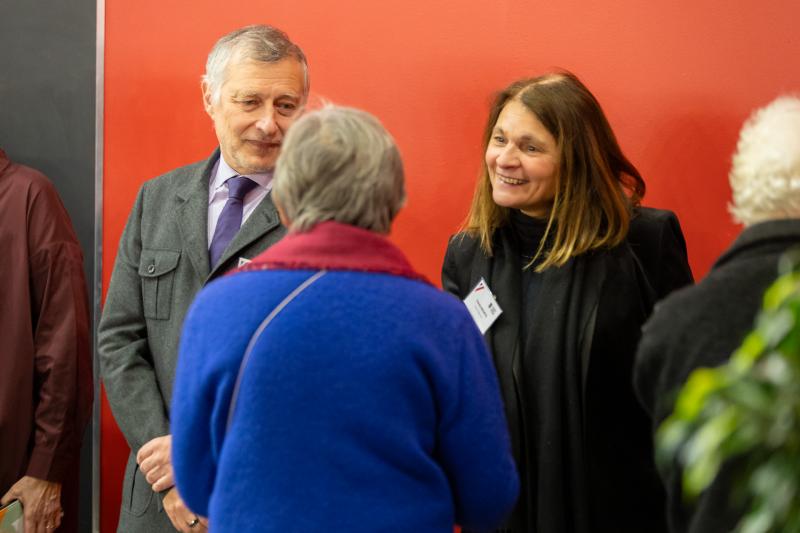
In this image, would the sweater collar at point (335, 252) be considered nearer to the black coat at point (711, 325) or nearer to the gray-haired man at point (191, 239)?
the black coat at point (711, 325)

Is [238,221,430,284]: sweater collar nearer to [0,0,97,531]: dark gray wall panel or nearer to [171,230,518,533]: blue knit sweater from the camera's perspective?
[171,230,518,533]: blue knit sweater

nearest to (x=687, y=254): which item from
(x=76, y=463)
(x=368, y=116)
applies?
(x=368, y=116)

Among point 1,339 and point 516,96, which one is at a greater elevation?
point 516,96

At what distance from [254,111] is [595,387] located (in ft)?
3.61

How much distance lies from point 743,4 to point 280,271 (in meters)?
1.76

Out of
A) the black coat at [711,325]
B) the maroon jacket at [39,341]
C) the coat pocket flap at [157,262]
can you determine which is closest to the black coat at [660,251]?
the black coat at [711,325]

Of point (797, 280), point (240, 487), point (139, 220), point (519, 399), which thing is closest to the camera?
point (797, 280)

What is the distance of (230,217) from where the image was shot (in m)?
2.80

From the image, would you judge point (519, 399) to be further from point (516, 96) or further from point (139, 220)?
point (139, 220)

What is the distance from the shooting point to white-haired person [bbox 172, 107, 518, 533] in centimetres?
180

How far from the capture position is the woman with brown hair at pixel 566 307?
8.73 ft

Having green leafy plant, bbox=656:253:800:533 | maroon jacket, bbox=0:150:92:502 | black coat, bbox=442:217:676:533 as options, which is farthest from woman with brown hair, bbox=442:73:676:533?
A: green leafy plant, bbox=656:253:800:533

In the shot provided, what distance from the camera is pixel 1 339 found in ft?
10.8

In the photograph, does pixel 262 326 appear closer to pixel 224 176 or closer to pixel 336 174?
pixel 336 174
